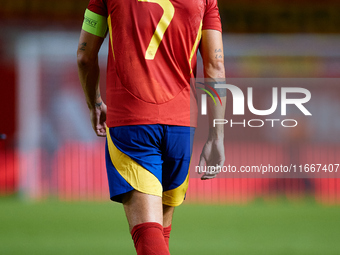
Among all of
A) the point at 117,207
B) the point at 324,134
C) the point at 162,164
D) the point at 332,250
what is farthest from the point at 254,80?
the point at 162,164

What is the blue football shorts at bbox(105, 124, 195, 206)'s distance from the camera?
4.83 ft

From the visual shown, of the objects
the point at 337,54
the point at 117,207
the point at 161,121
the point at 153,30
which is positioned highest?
the point at 337,54

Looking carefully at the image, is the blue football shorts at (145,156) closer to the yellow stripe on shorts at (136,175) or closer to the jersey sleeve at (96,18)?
the yellow stripe on shorts at (136,175)

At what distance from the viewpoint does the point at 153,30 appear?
147 centimetres

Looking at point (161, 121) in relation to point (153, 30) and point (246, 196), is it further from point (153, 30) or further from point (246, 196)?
point (246, 196)

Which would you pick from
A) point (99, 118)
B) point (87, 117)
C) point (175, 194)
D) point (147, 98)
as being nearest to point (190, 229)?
point (87, 117)

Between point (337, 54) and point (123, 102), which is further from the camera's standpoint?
point (337, 54)

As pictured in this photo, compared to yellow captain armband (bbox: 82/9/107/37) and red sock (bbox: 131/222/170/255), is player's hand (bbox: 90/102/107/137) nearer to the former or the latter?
yellow captain armband (bbox: 82/9/107/37)

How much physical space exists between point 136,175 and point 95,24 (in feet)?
1.74

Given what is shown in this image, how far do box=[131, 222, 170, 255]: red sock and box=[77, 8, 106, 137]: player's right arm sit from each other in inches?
21.9

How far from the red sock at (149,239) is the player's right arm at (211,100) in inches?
12.1

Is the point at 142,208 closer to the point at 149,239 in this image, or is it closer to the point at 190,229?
the point at 149,239

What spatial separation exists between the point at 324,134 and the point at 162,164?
16.6ft

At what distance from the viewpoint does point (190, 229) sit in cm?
450
